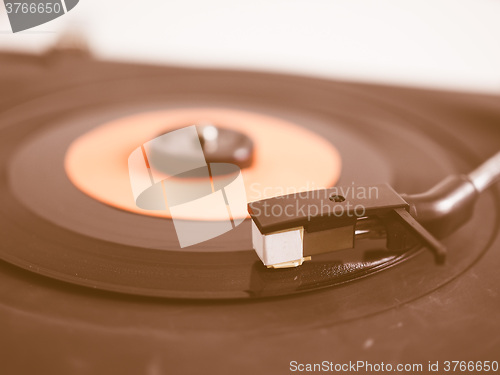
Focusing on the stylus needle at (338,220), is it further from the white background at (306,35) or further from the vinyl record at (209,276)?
the white background at (306,35)

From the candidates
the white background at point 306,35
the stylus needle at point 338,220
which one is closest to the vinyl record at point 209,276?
the stylus needle at point 338,220

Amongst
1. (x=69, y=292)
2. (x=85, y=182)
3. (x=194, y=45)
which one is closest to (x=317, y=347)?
(x=69, y=292)

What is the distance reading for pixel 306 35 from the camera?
4.95 ft

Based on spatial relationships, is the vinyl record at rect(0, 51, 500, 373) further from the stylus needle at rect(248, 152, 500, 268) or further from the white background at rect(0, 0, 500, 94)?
the white background at rect(0, 0, 500, 94)

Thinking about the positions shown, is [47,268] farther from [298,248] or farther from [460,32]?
[460,32]

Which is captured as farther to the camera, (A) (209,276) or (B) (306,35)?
(B) (306,35)

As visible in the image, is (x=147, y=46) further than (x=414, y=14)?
Yes

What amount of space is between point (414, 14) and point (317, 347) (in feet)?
3.92

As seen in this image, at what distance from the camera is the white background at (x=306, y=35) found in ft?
4.62

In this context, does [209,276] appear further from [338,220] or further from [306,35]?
[306,35]

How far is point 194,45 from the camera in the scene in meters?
1.56

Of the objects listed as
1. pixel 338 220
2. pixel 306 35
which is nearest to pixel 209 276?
pixel 338 220

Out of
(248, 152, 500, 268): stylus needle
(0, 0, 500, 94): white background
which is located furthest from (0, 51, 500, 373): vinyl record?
(0, 0, 500, 94): white background

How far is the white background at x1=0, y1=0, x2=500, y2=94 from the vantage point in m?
1.41
